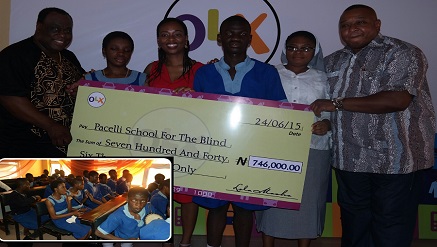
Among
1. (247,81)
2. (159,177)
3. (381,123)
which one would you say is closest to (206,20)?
(247,81)

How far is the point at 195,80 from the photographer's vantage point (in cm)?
279

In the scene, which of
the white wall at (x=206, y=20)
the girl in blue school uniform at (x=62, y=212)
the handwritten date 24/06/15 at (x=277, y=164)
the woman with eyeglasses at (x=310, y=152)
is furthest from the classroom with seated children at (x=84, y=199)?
the white wall at (x=206, y=20)

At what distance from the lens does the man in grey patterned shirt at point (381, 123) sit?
2.55 meters

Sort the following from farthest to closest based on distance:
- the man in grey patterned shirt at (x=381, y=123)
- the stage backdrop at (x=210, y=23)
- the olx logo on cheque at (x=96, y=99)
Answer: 1. the stage backdrop at (x=210, y=23)
2. the olx logo on cheque at (x=96, y=99)
3. the man in grey patterned shirt at (x=381, y=123)

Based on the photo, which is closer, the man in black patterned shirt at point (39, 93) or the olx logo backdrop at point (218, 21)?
the man in black patterned shirt at point (39, 93)

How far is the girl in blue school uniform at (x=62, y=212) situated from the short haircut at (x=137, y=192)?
0.74 feet

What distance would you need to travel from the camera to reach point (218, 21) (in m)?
3.91

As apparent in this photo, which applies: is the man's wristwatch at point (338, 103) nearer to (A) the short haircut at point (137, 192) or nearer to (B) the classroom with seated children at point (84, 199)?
(B) the classroom with seated children at point (84, 199)

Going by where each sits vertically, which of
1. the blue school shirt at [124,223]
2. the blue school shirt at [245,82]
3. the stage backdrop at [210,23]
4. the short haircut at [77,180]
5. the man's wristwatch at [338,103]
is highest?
the stage backdrop at [210,23]

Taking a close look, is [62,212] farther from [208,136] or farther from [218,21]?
[218,21]

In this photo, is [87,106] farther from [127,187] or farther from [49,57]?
[127,187]

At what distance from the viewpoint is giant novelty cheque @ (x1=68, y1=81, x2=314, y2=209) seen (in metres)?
2.61

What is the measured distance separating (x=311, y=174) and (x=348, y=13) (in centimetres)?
100

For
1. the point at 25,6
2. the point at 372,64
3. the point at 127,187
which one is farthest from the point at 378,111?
the point at 25,6
